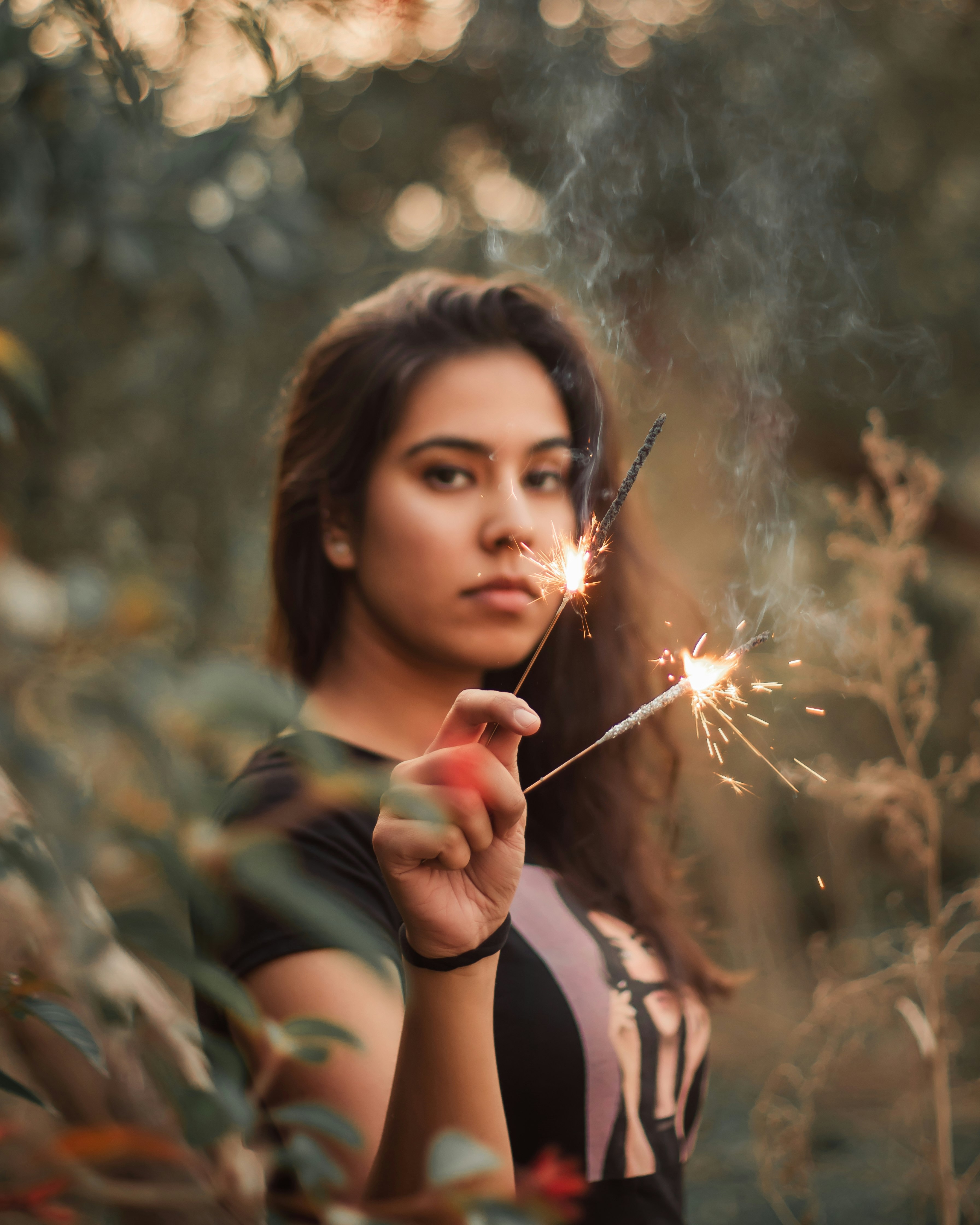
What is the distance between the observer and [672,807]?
1.41 meters

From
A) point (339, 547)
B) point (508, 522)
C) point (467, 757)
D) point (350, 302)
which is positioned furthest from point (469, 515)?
point (350, 302)

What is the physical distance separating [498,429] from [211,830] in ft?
1.78

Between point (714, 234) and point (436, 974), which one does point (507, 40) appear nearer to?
point (714, 234)

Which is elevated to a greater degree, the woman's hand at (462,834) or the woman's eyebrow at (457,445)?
the woman's eyebrow at (457,445)

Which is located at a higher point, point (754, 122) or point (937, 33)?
point (937, 33)

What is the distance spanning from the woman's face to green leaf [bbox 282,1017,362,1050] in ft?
1.24

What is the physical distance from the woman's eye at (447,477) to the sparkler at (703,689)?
0.28 meters

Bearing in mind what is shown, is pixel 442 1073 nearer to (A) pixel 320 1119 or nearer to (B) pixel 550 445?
(A) pixel 320 1119

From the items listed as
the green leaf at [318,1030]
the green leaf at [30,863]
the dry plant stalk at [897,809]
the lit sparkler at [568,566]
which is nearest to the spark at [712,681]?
the lit sparkler at [568,566]

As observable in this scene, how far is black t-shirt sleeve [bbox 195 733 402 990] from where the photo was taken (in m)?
0.79

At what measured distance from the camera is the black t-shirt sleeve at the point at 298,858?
0.79 meters

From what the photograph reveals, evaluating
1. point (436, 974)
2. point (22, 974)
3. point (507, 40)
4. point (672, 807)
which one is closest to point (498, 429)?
point (436, 974)

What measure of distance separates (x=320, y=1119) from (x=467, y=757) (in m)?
0.22

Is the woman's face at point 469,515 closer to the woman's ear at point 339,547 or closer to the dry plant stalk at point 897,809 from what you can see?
the woman's ear at point 339,547
